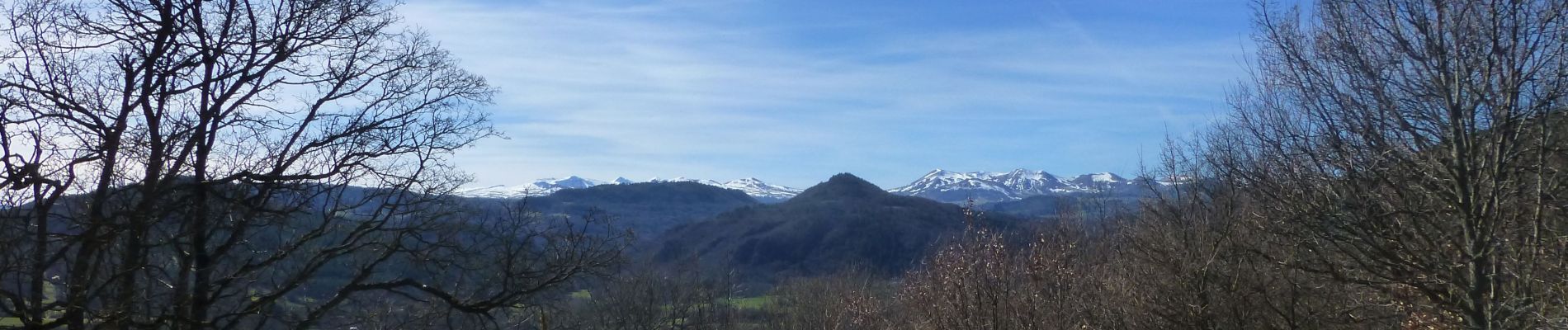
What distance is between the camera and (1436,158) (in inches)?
463

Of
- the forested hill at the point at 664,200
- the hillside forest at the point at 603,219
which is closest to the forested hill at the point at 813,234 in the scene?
the forested hill at the point at 664,200

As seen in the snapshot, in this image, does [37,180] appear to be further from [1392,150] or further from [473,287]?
[1392,150]

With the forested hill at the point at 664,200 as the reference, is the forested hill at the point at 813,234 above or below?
below

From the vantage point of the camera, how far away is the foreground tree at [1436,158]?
36.0 feet

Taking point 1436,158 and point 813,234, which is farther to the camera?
point 813,234

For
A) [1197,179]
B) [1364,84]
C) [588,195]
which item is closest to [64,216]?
[1364,84]

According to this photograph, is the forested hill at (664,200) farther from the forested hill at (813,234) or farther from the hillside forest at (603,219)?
the hillside forest at (603,219)

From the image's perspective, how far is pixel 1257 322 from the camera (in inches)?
627

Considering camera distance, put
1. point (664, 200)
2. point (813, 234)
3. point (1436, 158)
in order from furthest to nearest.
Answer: point (664, 200)
point (813, 234)
point (1436, 158)

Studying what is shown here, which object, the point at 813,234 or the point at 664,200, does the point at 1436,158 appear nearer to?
the point at 813,234

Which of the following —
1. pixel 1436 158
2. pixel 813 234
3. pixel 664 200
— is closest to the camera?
pixel 1436 158

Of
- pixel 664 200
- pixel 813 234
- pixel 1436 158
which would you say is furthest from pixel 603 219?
pixel 664 200

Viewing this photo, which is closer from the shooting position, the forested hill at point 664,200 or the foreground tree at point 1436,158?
the foreground tree at point 1436,158

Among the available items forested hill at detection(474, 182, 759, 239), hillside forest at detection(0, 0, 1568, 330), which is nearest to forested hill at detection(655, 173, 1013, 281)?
forested hill at detection(474, 182, 759, 239)
